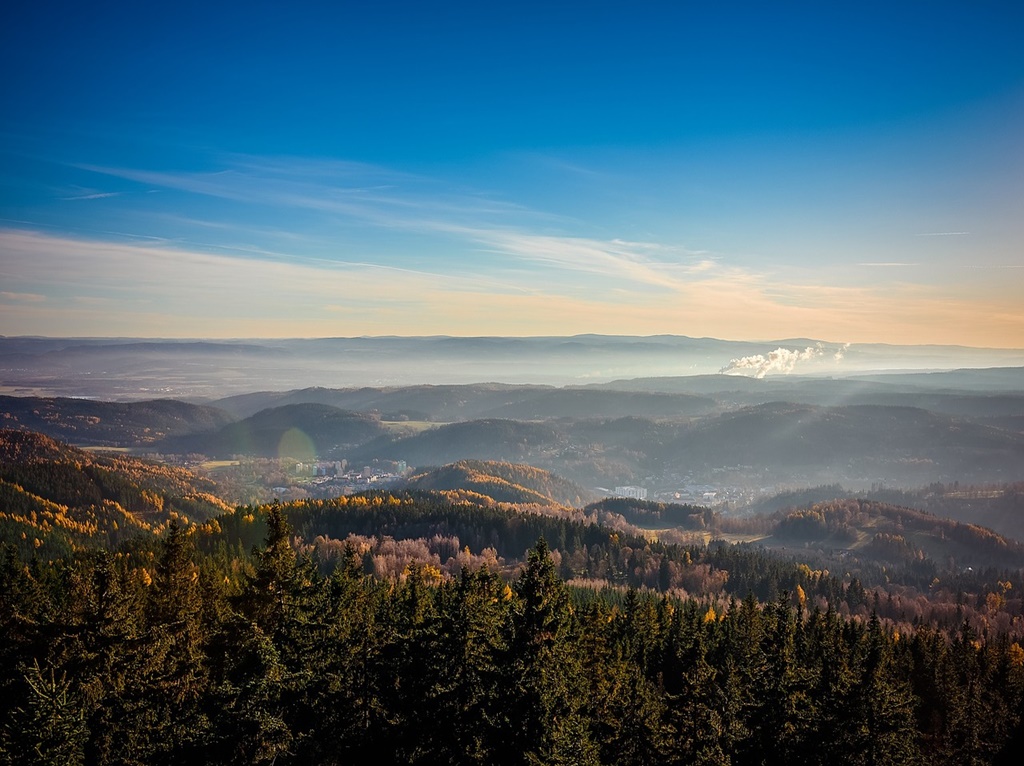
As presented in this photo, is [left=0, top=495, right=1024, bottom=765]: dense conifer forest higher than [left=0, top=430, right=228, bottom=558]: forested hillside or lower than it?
higher

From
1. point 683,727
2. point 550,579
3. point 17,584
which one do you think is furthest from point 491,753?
point 17,584

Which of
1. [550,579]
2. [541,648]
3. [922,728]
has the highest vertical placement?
[550,579]

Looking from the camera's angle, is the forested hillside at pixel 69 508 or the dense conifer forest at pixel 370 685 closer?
the dense conifer forest at pixel 370 685

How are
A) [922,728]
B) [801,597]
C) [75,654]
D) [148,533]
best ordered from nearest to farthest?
1. [75,654]
2. [922,728]
3. [801,597]
4. [148,533]

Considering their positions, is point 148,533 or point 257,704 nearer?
point 257,704

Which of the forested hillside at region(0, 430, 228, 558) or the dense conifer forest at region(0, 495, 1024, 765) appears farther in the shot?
the forested hillside at region(0, 430, 228, 558)

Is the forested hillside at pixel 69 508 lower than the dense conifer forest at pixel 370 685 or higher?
lower

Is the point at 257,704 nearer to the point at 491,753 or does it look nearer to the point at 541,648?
the point at 491,753

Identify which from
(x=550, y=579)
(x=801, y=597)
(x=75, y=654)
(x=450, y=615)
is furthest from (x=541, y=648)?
(x=801, y=597)

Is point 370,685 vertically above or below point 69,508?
above

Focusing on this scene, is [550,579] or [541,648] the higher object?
[550,579]

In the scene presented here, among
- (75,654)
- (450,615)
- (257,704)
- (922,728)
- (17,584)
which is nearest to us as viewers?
(257,704)
